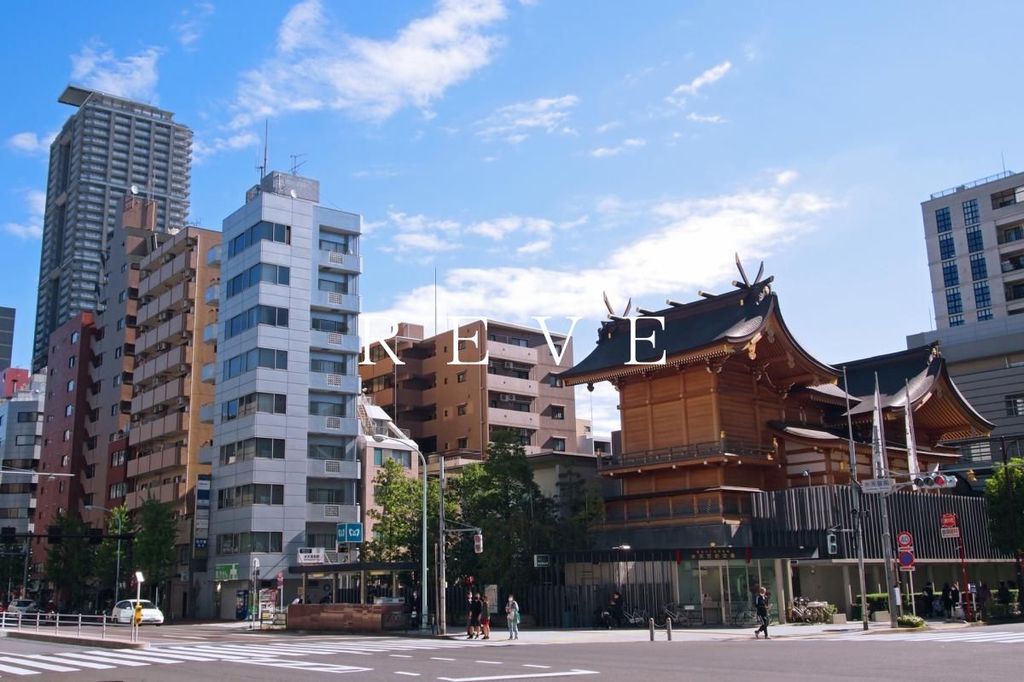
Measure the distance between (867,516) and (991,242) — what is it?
61121 millimetres

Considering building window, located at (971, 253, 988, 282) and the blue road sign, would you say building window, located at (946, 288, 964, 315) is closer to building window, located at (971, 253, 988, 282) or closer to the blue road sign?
building window, located at (971, 253, 988, 282)


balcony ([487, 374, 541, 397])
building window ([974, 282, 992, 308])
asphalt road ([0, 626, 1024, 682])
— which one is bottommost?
asphalt road ([0, 626, 1024, 682])

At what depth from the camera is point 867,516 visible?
44719 mm

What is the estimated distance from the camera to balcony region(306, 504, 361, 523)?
66.9 meters

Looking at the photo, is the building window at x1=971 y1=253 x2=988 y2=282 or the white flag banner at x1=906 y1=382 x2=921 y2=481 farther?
the building window at x1=971 y1=253 x2=988 y2=282

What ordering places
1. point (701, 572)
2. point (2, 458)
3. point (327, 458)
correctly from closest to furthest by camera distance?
point (701, 572) → point (327, 458) → point (2, 458)

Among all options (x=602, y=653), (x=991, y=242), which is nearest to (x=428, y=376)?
(x=991, y=242)

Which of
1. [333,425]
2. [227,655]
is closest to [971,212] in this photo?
[333,425]

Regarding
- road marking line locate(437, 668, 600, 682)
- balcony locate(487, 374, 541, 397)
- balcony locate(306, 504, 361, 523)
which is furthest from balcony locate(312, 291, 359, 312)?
road marking line locate(437, 668, 600, 682)

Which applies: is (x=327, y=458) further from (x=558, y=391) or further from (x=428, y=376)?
(x=558, y=391)

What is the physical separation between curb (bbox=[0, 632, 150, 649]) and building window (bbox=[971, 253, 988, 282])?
8825 cm

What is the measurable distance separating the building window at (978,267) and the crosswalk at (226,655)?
8062cm

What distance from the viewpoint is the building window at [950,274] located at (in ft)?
326

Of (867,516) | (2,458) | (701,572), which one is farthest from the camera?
(2,458)
